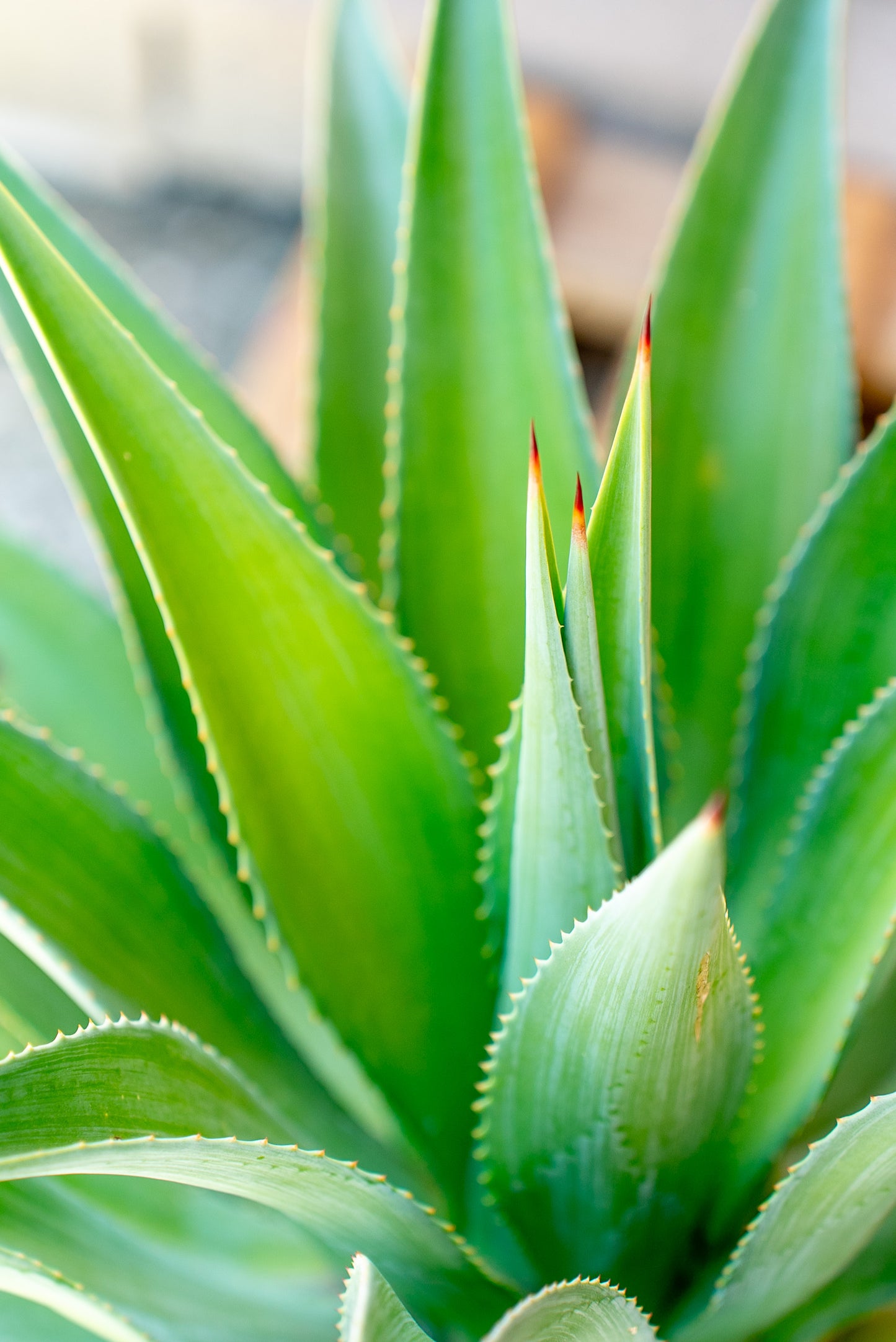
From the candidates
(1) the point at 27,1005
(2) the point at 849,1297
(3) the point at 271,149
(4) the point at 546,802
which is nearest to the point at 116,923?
(1) the point at 27,1005

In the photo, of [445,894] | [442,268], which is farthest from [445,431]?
[445,894]

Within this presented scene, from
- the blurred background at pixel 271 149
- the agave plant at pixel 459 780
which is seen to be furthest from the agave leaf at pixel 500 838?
the blurred background at pixel 271 149

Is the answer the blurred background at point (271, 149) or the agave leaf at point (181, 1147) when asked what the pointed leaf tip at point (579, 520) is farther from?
the blurred background at point (271, 149)

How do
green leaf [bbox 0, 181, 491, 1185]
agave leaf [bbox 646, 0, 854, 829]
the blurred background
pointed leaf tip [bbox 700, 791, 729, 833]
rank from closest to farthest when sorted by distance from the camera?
pointed leaf tip [bbox 700, 791, 729, 833], green leaf [bbox 0, 181, 491, 1185], agave leaf [bbox 646, 0, 854, 829], the blurred background

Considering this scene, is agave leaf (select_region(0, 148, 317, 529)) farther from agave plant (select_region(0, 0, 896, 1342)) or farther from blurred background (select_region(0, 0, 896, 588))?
blurred background (select_region(0, 0, 896, 588))

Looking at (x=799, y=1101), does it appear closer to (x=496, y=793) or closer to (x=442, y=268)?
(x=496, y=793)

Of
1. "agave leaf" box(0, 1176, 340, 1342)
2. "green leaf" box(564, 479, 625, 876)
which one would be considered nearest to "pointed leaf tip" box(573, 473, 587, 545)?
"green leaf" box(564, 479, 625, 876)

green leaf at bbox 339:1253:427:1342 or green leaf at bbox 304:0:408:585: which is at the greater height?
green leaf at bbox 304:0:408:585
